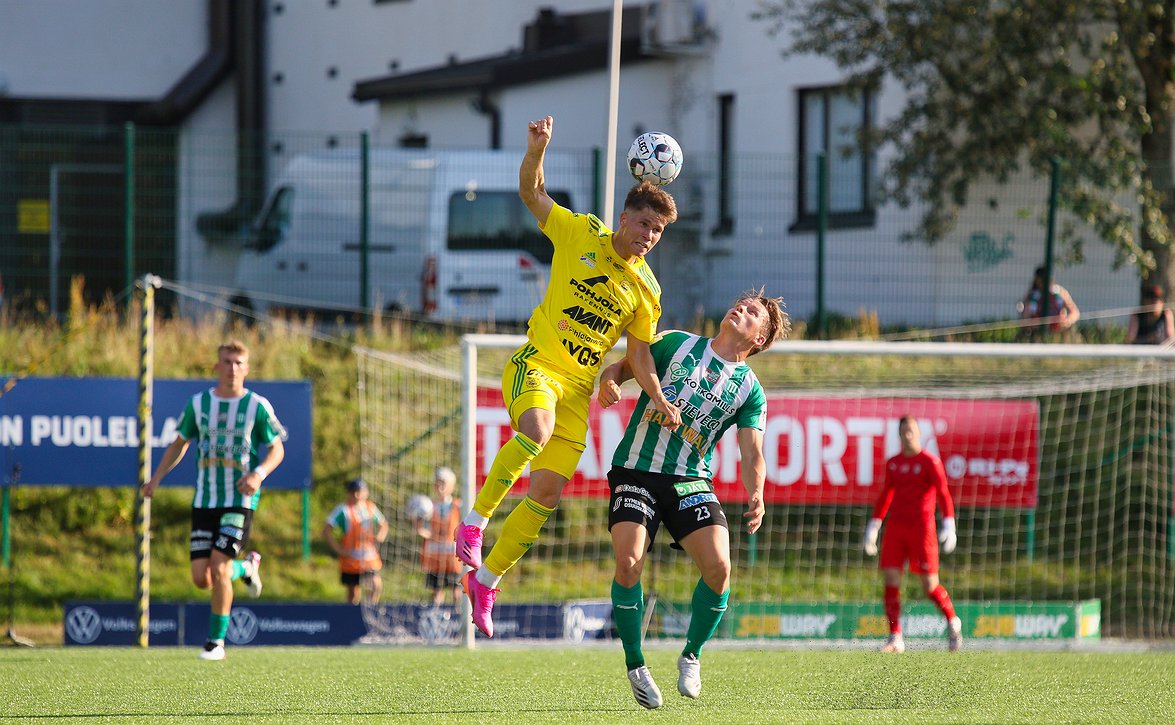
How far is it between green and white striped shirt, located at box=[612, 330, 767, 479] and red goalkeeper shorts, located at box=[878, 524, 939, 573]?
5406mm

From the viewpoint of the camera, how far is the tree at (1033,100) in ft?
54.1

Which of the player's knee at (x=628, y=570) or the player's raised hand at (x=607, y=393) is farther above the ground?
the player's raised hand at (x=607, y=393)

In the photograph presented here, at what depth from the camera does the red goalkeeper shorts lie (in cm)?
1199

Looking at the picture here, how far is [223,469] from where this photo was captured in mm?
9352

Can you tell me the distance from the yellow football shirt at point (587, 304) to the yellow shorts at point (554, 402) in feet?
0.19

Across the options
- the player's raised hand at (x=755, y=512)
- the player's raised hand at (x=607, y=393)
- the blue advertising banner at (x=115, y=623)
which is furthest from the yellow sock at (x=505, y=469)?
the blue advertising banner at (x=115, y=623)

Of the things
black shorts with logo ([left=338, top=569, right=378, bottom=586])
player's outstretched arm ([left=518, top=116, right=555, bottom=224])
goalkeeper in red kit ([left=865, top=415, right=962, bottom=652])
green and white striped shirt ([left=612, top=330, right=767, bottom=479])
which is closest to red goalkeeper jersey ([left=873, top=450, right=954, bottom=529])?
goalkeeper in red kit ([left=865, top=415, right=962, bottom=652])

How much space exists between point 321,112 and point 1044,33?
46.1ft

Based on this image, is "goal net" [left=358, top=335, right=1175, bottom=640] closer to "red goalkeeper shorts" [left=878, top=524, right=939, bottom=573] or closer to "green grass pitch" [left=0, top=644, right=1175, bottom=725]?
"red goalkeeper shorts" [left=878, top=524, right=939, bottom=573]

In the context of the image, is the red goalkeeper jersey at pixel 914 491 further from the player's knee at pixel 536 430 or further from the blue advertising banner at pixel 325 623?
the player's knee at pixel 536 430

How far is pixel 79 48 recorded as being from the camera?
1039 inches

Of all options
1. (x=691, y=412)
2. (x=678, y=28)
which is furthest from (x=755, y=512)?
(x=678, y=28)

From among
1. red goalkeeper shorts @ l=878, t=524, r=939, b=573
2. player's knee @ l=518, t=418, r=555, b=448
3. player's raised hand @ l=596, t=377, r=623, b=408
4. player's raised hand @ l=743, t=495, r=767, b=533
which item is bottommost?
red goalkeeper shorts @ l=878, t=524, r=939, b=573

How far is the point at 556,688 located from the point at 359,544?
6.02 meters
